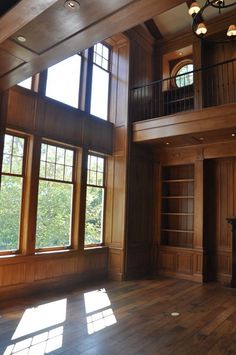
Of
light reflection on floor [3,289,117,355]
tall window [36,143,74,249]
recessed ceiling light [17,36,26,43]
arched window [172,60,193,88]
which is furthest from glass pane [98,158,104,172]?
recessed ceiling light [17,36,26,43]

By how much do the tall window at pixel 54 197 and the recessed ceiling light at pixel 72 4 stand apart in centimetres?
353

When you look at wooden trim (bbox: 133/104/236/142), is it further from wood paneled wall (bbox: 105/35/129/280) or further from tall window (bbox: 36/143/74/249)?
tall window (bbox: 36/143/74/249)

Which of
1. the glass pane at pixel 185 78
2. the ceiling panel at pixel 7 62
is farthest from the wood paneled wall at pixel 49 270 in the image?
the glass pane at pixel 185 78

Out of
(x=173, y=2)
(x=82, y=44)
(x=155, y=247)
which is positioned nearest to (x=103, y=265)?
(x=155, y=247)

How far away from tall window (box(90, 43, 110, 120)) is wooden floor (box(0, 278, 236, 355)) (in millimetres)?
3846

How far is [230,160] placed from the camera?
656 centimetres

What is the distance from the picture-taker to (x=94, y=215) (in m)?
6.41

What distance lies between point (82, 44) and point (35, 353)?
3004 millimetres

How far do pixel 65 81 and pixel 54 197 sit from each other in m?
2.36

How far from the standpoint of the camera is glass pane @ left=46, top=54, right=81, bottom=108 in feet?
18.5

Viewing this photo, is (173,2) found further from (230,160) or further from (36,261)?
(230,160)

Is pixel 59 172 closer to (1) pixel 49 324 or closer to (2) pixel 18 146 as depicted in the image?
(2) pixel 18 146

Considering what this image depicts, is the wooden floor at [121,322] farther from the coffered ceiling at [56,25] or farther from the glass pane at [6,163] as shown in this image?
the coffered ceiling at [56,25]

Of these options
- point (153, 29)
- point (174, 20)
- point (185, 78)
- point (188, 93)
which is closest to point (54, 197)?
point (188, 93)
